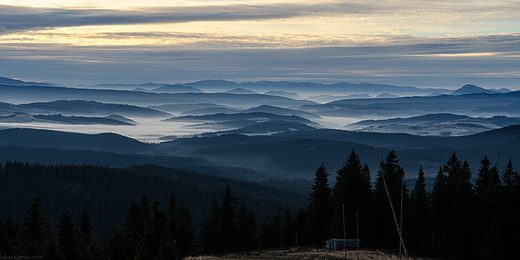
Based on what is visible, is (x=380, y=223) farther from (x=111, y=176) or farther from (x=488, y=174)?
(x=111, y=176)

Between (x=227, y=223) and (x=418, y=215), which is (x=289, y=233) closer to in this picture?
(x=227, y=223)

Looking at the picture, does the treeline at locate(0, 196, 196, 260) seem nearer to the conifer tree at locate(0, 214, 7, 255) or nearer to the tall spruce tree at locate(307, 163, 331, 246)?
the conifer tree at locate(0, 214, 7, 255)

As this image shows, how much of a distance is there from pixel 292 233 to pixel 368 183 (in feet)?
52.5

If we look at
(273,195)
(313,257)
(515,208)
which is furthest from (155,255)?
(273,195)

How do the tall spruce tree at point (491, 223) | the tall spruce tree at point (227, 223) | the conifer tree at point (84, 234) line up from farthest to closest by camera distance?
the tall spruce tree at point (227, 223)
the conifer tree at point (84, 234)
the tall spruce tree at point (491, 223)

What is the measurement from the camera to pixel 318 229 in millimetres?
68500

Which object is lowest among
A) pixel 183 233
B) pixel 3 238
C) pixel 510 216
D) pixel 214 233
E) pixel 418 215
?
pixel 214 233

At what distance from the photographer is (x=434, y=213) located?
6188cm

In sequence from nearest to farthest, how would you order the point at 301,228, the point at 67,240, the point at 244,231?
the point at 67,240 < the point at 301,228 < the point at 244,231

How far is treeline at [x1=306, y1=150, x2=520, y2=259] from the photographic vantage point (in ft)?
183

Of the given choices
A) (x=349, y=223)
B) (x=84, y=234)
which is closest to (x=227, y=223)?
(x=349, y=223)

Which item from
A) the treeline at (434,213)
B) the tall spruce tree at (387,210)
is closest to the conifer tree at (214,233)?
the treeline at (434,213)

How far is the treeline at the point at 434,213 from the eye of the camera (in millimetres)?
55750

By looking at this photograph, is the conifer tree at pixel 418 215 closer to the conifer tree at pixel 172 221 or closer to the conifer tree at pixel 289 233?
the conifer tree at pixel 289 233
